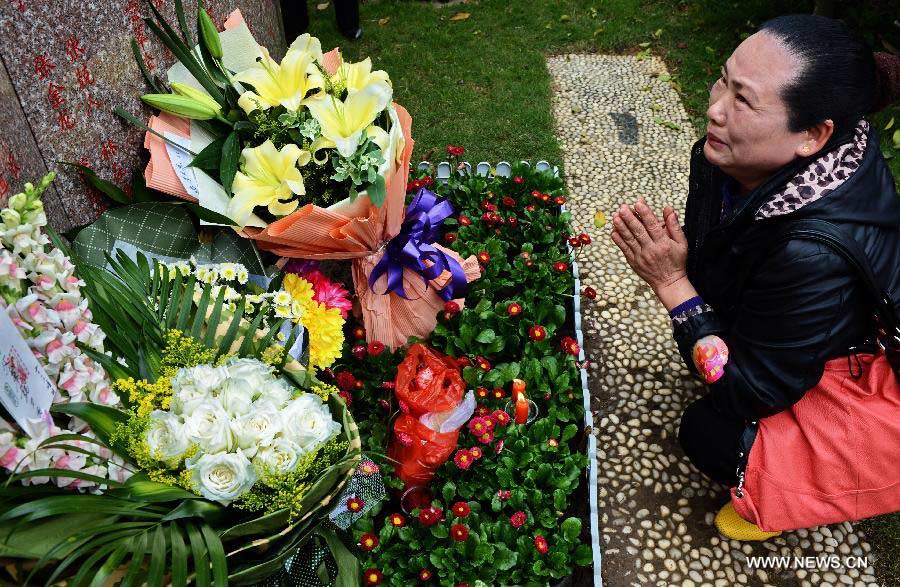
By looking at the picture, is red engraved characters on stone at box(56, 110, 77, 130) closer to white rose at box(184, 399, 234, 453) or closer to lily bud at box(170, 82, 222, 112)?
lily bud at box(170, 82, 222, 112)

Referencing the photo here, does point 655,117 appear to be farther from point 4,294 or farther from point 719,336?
point 4,294

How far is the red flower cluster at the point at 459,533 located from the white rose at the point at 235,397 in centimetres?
85

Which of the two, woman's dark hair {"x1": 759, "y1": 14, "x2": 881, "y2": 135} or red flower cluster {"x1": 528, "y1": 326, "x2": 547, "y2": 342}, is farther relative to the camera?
red flower cluster {"x1": 528, "y1": 326, "x2": 547, "y2": 342}

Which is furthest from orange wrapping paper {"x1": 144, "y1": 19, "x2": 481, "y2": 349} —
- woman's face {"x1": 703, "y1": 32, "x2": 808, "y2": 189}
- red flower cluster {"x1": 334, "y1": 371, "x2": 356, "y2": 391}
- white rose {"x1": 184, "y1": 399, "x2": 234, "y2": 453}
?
woman's face {"x1": 703, "y1": 32, "x2": 808, "y2": 189}

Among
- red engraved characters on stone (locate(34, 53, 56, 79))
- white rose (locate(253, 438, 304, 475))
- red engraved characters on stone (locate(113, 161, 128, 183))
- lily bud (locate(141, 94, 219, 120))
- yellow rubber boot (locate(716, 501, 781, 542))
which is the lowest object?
yellow rubber boot (locate(716, 501, 781, 542))

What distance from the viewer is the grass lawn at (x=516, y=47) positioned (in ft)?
15.1

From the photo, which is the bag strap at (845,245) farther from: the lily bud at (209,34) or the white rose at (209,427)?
the lily bud at (209,34)

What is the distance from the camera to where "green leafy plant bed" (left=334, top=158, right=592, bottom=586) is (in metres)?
1.97

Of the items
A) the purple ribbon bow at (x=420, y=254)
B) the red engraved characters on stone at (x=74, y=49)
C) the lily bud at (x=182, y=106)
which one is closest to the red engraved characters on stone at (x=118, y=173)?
the lily bud at (x=182, y=106)

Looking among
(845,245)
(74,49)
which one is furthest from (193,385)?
(845,245)

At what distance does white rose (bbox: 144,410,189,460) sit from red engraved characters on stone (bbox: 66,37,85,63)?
111 cm

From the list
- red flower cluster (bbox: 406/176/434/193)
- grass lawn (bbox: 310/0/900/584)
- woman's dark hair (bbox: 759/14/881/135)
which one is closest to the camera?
woman's dark hair (bbox: 759/14/881/135)

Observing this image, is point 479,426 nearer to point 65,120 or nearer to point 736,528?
point 736,528

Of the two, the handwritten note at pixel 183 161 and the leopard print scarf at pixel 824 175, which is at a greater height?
the handwritten note at pixel 183 161
